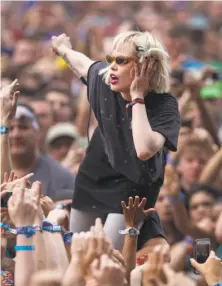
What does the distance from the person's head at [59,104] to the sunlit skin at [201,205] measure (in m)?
2.49

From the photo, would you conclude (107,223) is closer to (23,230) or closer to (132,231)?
(132,231)

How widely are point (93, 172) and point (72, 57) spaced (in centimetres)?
75

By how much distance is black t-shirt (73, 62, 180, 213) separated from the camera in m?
7.13

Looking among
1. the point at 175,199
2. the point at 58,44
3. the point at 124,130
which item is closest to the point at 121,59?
the point at 124,130

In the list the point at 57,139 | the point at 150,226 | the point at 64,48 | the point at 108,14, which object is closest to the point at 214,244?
the point at 150,226

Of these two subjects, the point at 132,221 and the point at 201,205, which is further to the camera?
the point at 201,205

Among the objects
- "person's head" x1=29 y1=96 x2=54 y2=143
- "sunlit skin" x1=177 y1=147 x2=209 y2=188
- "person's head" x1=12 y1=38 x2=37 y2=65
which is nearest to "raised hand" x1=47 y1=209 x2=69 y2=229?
"sunlit skin" x1=177 y1=147 x2=209 y2=188

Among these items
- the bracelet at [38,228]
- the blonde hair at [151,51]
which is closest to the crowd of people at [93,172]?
the bracelet at [38,228]

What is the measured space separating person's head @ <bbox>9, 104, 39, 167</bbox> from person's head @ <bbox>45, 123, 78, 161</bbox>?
1.85m

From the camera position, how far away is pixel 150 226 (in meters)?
7.44

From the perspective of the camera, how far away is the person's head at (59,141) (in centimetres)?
1110

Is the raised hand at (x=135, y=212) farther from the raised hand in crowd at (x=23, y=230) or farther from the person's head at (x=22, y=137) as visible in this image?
the person's head at (x=22, y=137)

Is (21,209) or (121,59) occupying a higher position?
(121,59)

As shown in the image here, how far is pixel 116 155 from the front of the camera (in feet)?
23.7
